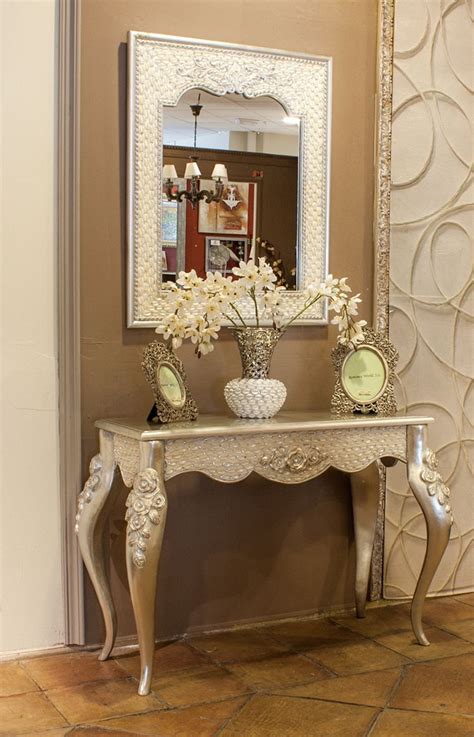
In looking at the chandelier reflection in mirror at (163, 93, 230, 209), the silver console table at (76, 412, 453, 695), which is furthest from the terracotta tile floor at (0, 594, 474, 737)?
the chandelier reflection in mirror at (163, 93, 230, 209)

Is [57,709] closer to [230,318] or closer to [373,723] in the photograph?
[373,723]

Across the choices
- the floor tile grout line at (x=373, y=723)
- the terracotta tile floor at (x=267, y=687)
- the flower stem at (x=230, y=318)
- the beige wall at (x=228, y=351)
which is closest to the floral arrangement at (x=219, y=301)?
the flower stem at (x=230, y=318)

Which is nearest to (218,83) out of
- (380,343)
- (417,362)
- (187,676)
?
(380,343)

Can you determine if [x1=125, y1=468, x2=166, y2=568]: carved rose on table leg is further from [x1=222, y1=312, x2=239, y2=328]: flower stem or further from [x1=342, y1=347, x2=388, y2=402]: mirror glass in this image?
[x1=342, y1=347, x2=388, y2=402]: mirror glass

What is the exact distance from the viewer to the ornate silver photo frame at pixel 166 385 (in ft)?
9.90

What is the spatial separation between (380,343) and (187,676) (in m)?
1.33

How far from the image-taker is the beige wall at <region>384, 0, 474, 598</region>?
373cm

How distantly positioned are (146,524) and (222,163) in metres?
1.32

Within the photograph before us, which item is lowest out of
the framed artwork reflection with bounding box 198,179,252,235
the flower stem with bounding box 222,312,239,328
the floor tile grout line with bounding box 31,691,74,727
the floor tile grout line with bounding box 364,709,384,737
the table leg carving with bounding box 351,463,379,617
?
the floor tile grout line with bounding box 31,691,74,727

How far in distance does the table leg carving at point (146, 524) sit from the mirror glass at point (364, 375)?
2.77 ft

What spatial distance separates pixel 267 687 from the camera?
2.94 m

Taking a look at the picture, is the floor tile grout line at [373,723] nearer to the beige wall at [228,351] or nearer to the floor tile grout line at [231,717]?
the floor tile grout line at [231,717]

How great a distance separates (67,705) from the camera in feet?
9.16

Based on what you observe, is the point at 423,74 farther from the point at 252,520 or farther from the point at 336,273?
the point at 252,520
